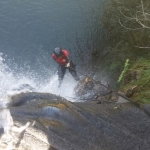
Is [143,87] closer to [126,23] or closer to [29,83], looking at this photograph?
[126,23]

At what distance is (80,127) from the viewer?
372cm

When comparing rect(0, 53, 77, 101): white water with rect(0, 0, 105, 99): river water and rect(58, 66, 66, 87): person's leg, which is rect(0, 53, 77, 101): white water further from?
rect(58, 66, 66, 87): person's leg

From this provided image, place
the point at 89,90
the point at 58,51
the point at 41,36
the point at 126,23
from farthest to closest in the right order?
the point at 41,36 → the point at 126,23 → the point at 58,51 → the point at 89,90

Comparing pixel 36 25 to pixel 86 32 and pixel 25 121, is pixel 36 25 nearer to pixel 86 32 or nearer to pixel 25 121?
pixel 86 32

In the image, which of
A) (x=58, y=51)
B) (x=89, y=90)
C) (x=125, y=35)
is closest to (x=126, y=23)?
(x=125, y=35)

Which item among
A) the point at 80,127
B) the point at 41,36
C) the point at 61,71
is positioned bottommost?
the point at 61,71

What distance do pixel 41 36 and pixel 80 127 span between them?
36.4ft

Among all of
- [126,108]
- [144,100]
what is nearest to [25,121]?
[126,108]

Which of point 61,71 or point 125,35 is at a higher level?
point 125,35

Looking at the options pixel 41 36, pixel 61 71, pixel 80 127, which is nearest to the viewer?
pixel 80 127

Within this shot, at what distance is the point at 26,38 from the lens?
14203 mm

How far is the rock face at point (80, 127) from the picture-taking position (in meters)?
3.27

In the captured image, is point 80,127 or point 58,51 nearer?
point 80,127

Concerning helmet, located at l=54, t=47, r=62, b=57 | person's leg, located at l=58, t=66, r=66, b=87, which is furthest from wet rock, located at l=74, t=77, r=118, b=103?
helmet, located at l=54, t=47, r=62, b=57
